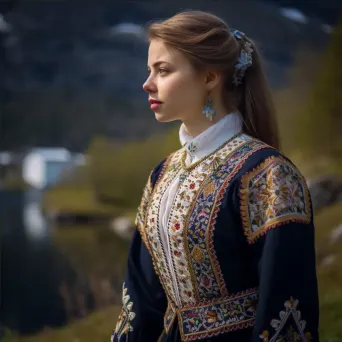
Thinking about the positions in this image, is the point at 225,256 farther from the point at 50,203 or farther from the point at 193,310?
the point at 50,203

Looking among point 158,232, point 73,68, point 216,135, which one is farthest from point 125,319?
point 73,68

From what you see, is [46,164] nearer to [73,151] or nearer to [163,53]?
[73,151]

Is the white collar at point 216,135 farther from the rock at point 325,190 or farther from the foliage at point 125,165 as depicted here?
the foliage at point 125,165

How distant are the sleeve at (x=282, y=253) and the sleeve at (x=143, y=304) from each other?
12.7 inches

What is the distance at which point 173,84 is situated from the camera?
3.74 ft

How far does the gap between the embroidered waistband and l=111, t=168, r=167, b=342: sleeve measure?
0.15 metres

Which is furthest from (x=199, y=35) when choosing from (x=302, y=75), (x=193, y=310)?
(x=302, y=75)

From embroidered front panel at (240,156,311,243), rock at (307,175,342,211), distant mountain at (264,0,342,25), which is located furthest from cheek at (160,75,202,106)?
distant mountain at (264,0,342,25)

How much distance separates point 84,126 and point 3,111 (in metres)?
0.42

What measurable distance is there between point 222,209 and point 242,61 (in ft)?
1.05

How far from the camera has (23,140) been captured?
2633mm

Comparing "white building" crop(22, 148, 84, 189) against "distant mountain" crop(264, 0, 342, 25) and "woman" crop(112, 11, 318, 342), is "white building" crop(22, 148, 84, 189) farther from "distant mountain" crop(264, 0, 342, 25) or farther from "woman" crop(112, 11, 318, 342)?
"woman" crop(112, 11, 318, 342)

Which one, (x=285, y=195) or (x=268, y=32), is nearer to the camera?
(x=285, y=195)

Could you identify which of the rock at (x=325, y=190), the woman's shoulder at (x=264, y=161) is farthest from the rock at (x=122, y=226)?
the woman's shoulder at (x=264, y=161)
